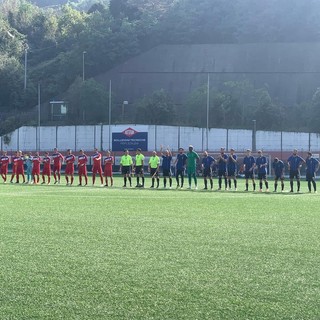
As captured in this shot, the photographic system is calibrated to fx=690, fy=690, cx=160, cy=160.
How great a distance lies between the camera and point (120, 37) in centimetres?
9094

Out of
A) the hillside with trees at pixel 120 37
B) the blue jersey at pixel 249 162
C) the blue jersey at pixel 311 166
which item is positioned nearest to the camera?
the blue jersey at pixel 311 166

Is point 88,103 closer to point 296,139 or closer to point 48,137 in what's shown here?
point 48,137

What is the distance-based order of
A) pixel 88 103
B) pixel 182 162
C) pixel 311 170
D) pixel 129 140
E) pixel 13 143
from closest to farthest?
pixel 311 170 → pixel 182 162 → pixel 129 140 → pixel 13 143 → pixel 88 103

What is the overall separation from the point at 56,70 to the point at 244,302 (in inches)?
3493

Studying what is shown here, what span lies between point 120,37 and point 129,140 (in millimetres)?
32304

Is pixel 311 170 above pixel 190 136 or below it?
below

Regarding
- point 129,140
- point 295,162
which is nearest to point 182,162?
point 295,162

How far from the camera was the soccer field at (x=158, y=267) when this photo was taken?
587 cm

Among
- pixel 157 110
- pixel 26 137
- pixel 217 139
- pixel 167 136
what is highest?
pixel 157 110

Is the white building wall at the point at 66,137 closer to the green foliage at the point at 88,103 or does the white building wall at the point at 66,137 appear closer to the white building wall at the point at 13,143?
the white building wall at the point at 13,143

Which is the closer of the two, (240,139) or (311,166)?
(311,166)

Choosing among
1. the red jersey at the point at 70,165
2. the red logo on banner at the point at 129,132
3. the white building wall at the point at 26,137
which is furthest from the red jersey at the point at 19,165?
the white building wall at the point at 26,137

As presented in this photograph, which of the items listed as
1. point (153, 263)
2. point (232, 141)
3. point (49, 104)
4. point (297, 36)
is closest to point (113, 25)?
point (49, 104)

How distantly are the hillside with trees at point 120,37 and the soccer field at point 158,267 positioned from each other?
6272cm
